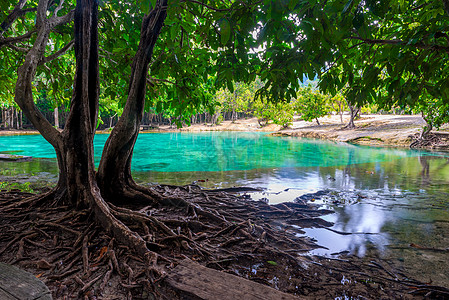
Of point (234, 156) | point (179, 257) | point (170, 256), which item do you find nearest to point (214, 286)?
point (179, 257)

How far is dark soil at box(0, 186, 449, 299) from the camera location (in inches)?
112

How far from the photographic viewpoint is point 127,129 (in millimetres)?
4918

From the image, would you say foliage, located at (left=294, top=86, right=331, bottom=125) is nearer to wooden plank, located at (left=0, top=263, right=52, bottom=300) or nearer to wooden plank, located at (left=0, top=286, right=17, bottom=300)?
wooden plank, located at (left=0, top=263, right=52, bottom=300)

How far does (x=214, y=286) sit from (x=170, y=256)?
993 millimetres

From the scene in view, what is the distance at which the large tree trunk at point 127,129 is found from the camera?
4867mm

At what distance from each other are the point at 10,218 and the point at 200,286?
12.2ft

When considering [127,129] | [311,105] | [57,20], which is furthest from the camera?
[311,105]

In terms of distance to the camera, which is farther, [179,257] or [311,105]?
[311,105]

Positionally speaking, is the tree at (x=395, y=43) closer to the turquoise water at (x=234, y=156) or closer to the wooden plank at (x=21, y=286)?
the wooden plank at (x=21, y=286)

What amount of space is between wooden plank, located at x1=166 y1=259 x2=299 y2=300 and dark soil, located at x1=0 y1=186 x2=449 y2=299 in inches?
4.8

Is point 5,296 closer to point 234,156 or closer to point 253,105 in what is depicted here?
point 234,156

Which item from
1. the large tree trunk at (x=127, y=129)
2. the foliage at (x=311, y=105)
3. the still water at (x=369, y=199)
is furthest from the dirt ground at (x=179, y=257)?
the foliage at (x=311, y=105)

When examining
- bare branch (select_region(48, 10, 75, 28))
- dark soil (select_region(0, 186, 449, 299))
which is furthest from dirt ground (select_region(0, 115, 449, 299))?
bare branch (select_region(48, 10, 75, 28))

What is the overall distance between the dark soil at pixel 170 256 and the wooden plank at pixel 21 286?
323mm
